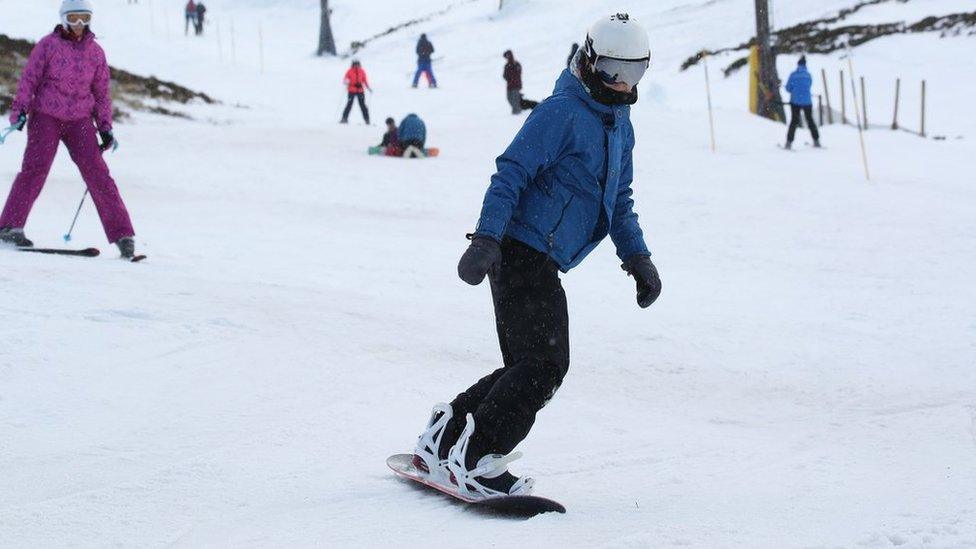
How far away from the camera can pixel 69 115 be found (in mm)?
7371

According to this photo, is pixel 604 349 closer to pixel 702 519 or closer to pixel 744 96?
pixel 702 519

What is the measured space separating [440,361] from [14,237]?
11.8 feet

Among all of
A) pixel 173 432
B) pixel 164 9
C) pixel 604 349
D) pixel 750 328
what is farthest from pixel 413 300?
pixel 164 9

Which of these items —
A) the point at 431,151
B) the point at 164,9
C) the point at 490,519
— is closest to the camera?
the point at 490,519

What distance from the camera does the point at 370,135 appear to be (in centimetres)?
1803

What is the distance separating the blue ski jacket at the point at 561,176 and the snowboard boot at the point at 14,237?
208 inches

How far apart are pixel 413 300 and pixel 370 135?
10.8 metres

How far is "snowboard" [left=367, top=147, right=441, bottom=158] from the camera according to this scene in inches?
627

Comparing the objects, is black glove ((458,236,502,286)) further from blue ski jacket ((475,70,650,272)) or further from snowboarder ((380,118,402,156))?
snowboarder ((380,118,402,156))

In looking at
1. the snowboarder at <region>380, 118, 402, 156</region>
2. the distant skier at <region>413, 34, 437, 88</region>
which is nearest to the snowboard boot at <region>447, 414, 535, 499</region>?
the snowboarder at <region>380, 118, 402, 156</region>

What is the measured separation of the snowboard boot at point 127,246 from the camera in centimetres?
766

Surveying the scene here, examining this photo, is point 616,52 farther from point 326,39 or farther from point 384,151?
point 326,39

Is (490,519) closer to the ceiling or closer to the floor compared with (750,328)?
closer to the ceiling

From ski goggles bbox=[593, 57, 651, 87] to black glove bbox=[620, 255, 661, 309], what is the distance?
2.04ft
